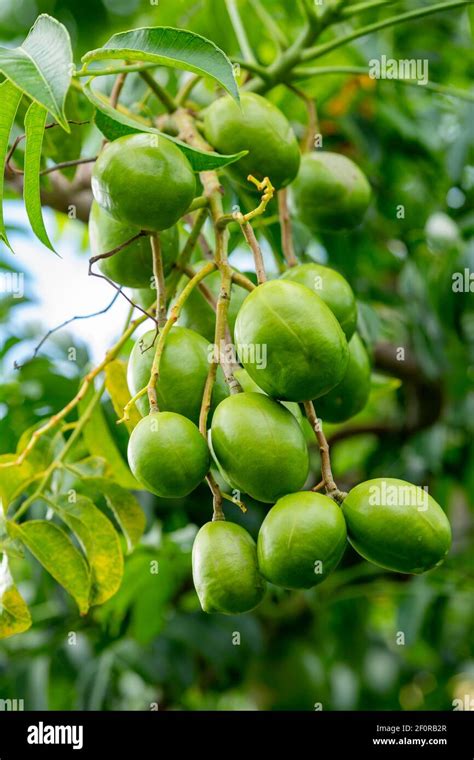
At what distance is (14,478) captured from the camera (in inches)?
41.8

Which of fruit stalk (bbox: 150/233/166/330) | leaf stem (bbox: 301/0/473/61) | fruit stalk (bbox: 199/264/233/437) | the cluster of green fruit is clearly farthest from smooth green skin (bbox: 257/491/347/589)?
leaf stem (bbox: 301/0/473/61)

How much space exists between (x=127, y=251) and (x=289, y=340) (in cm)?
26

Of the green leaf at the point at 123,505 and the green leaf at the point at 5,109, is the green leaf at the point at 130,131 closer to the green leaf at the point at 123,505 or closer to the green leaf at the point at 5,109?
the green leaf at the point at 5,109

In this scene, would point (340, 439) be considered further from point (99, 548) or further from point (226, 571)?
point (226, 571)

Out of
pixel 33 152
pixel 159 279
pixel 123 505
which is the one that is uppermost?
pixel 33 152

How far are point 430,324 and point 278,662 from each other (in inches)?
38.0

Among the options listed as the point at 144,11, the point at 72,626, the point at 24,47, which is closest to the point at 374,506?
the point at 24,47

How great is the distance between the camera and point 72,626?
5.74 ft

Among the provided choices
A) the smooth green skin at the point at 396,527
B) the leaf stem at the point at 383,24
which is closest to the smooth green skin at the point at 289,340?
the smooth green skin at the point at 396,527

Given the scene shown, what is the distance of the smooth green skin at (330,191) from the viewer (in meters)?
1.12

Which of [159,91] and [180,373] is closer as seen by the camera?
[180,373]

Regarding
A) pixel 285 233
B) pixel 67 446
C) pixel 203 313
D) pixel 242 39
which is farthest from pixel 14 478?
pixel 242 39

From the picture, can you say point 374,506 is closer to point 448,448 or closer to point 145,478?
point 145,478

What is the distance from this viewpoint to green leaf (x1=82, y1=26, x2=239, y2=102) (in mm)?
707
